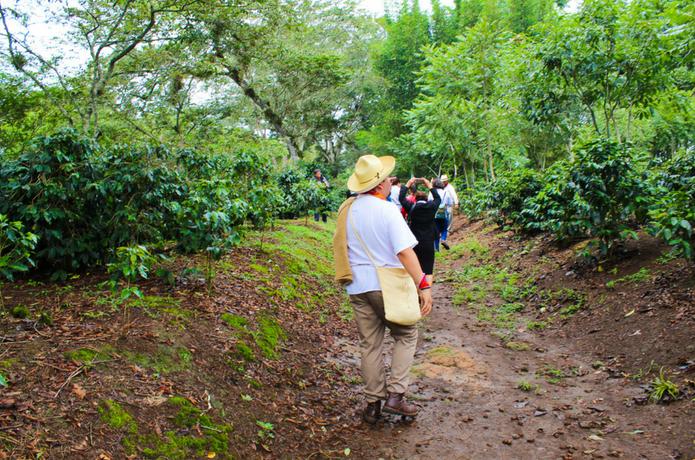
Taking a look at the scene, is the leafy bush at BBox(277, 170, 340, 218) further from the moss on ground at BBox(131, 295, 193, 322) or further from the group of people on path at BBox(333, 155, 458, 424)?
the group of people on path at BBox(333, 155, 458, 424)

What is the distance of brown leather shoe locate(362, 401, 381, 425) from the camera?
4.12 meters

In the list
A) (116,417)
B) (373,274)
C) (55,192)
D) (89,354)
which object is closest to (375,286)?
(373,274)

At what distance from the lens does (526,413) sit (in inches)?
163

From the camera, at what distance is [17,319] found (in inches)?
157

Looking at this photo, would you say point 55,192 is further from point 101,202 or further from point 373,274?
point 373,274

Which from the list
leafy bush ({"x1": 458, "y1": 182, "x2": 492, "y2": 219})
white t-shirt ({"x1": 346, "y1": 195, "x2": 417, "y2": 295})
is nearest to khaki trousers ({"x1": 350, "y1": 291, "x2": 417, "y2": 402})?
white t-shirt ({"x1": 346, "y1": 195, "x2": 417, "y2": 295})

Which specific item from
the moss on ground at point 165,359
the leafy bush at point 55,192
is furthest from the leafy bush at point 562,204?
the leafy bush at point 55,192

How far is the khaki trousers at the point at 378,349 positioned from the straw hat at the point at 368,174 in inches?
35.8

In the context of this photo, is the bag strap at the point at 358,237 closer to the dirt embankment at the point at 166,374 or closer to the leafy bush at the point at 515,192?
the dirt embankment at the point at 166,374

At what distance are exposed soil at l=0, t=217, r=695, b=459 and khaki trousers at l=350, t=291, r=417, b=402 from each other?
0.34 metres

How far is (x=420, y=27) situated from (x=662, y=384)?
33.4 m

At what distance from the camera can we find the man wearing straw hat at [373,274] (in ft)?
13.1

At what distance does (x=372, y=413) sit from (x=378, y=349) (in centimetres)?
55

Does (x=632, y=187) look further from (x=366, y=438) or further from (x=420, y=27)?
(x=420, y=27)
